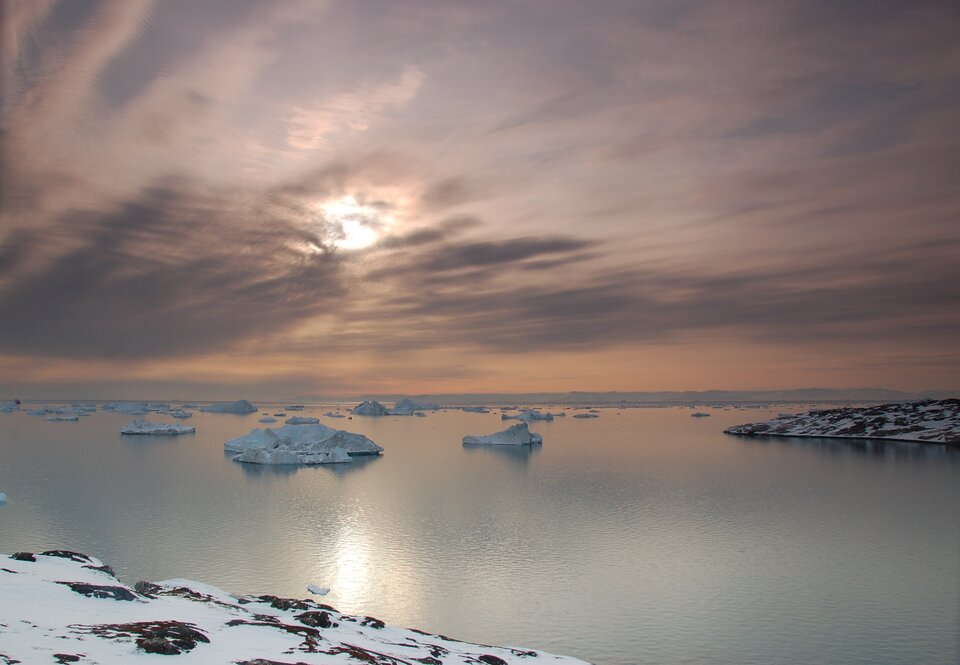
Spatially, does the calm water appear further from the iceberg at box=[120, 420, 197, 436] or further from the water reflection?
the iceberg at box=[120, 420, 197, 436]

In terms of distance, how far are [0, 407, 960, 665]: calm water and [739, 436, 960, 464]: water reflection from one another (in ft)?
29.9

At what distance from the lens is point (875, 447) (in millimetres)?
64312

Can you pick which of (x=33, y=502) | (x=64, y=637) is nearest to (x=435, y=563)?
(x=64, y=637)

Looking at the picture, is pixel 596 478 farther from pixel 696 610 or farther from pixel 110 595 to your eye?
pixel 110 595

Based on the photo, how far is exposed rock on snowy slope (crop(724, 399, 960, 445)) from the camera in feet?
230

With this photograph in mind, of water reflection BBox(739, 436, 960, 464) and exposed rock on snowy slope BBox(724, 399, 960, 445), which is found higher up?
exposed rock on snowy slope BBox(724, 399, 960, 445)

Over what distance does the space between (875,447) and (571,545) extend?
56.2 meters

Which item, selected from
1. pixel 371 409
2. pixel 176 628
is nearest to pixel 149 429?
pixel 371 409

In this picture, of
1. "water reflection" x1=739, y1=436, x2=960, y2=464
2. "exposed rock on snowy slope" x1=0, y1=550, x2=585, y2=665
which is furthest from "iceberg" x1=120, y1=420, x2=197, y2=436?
"exposed rock on snowy slope" x1=0, y1=550, x2=585, y2=665

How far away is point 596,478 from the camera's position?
131ft

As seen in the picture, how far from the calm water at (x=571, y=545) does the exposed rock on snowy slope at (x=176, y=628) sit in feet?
9.72

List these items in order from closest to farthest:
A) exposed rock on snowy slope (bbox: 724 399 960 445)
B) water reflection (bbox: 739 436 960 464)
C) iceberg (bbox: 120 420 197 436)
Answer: water reflection (bbox: 739 436 960 464) < exposed rock on snowy slope (bbox: 724 399 960 445) < iceberg (bbox: 120 420 197 436)

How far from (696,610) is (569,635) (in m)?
3.68

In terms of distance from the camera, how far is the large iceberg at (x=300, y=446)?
47.1 m
